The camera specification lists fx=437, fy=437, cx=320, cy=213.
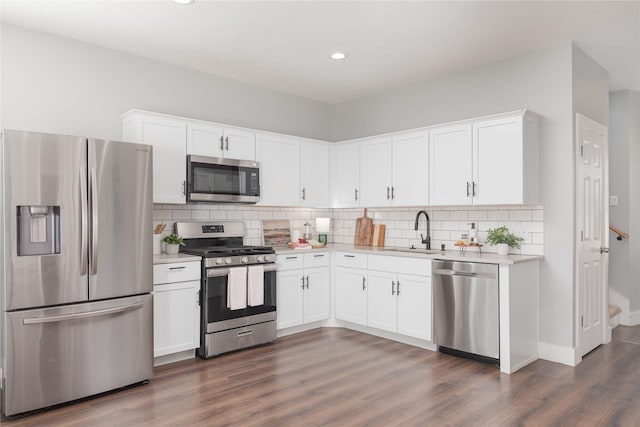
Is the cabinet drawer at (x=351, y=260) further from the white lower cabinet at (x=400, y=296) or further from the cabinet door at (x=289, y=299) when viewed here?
the cabinet door at (x=289, y=299)

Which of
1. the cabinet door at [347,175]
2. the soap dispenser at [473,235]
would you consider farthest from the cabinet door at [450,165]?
the cabinet door at [347,175]

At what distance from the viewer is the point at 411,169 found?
4.59 m

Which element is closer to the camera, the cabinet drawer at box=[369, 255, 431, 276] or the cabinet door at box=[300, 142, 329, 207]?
the cabinet drawer at box=[369, 255, 431, 276]

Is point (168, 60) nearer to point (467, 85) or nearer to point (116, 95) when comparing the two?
point (116, 95)

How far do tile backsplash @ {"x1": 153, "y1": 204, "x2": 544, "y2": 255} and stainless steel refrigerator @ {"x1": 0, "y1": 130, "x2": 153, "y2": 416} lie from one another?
1.09m

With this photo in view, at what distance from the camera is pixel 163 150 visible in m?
3.96

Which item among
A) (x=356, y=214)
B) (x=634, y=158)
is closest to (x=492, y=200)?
(x=356, y=214)

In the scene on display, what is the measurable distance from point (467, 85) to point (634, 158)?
241 cm

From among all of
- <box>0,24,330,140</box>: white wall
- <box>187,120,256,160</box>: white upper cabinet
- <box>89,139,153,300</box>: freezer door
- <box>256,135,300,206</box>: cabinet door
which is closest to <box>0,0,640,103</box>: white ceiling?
<box>0,24,330,140</box>: white wall

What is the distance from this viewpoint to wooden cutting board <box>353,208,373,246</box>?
5363 mm

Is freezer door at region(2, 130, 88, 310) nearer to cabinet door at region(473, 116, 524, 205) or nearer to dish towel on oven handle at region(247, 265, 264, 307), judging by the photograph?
dish towel on oven handle at region(247, 265, 264, 307)

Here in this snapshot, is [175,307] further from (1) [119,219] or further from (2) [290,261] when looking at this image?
(2) [290,261]

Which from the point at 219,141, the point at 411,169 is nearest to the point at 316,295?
the point at 411,169

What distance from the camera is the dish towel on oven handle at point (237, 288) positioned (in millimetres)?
4016
